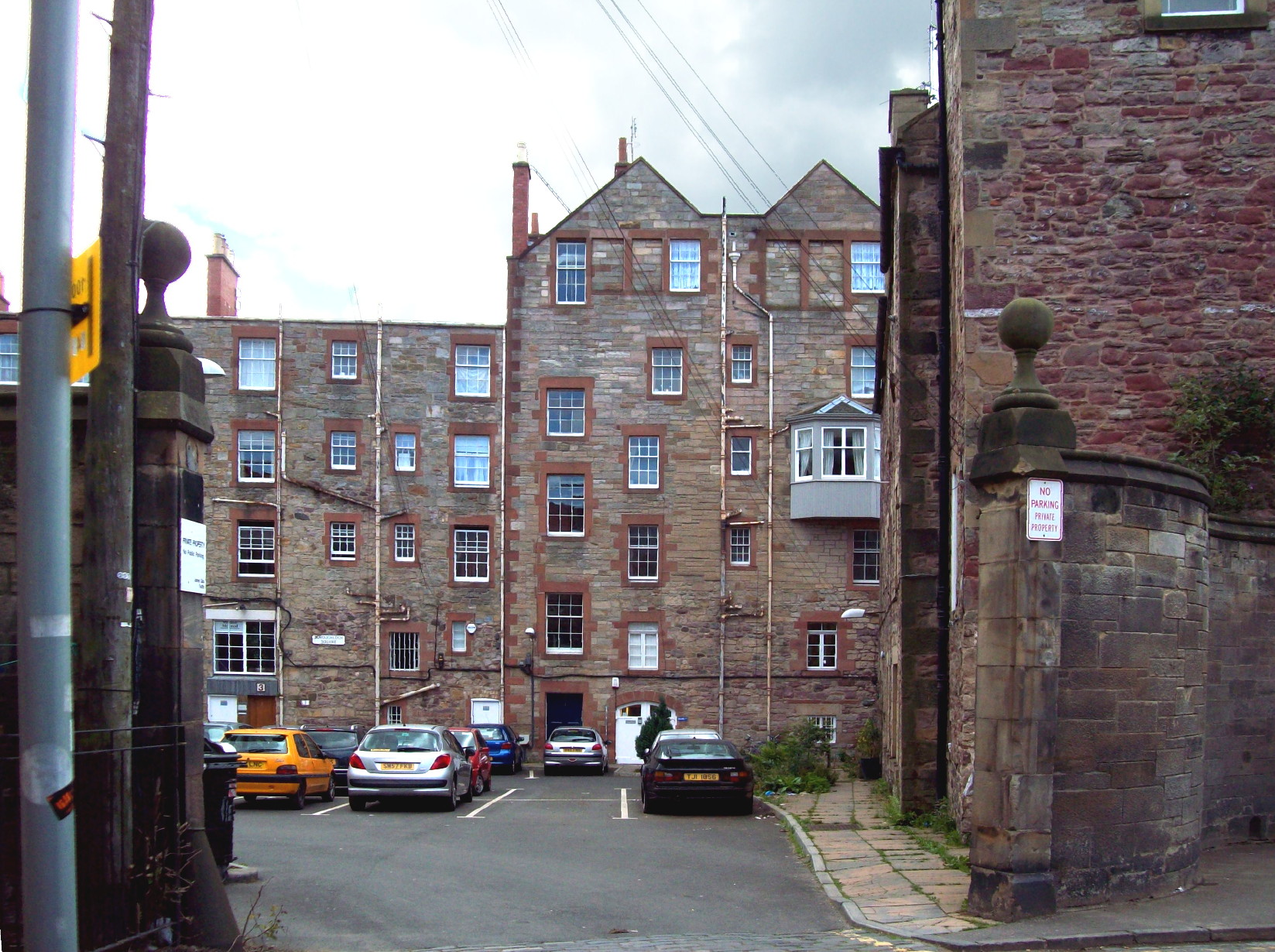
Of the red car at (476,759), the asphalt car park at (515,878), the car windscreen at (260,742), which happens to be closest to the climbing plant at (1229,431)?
the asphalt car park at (515,878)

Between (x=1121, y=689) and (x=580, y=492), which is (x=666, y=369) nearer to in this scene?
(x=580, y=492)

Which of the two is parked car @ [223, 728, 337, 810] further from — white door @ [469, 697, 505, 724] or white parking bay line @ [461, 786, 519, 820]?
white door @ [469, 697, 505, 724]

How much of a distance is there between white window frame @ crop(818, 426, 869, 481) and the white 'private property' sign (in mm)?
29260

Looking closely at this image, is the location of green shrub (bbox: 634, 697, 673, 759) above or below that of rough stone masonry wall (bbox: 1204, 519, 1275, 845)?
below

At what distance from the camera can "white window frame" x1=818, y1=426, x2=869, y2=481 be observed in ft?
128

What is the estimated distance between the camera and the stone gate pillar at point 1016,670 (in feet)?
31.7

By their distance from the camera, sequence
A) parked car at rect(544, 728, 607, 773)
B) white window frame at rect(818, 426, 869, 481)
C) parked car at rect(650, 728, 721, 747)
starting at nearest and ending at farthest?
1. parked car at rect(650, 728, 721, 747)
2. parked car at rect(544, 728, 607, 773)
3. white window frame at rect(818, 426, 869, 481)

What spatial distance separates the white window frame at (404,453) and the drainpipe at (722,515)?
9.49 meters

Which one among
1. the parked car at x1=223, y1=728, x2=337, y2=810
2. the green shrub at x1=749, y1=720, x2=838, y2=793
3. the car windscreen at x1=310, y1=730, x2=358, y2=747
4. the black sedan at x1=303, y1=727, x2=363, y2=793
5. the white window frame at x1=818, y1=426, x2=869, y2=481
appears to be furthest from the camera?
the white window frame at x1=818, y1=426, x2=869, y2=481

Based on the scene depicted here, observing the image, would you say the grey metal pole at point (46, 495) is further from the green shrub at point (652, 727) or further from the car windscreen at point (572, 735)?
the car windscreen at point (572, 735)

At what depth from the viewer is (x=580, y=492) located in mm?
40375

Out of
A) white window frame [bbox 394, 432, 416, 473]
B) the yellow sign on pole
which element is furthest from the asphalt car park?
white window frame [bbox 394, 432, 416, 473]

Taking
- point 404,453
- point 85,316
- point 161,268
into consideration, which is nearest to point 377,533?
point 404,453

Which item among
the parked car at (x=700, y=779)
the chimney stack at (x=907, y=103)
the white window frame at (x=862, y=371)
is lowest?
the parked car at (x=700, y=779)
